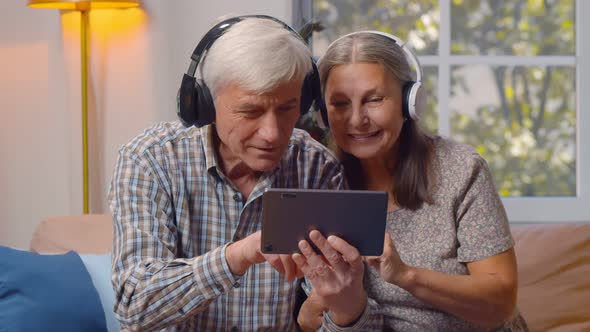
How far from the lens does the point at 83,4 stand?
3.18 metres

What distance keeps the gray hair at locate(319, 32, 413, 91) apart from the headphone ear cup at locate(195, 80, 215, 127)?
296 millimetres

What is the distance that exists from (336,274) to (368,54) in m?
0.50

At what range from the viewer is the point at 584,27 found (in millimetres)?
3250

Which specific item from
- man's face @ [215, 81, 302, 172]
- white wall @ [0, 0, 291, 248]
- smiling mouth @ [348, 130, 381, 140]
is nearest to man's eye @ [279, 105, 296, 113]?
man's face @ [215, 81, 302, 172]

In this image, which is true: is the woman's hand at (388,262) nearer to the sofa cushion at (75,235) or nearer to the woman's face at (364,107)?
the woman's face at (364,107)

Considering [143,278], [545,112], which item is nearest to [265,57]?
[143,278]

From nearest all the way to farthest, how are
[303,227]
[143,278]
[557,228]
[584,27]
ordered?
[303,227] → [143,278] → [557,228] → [584,27]

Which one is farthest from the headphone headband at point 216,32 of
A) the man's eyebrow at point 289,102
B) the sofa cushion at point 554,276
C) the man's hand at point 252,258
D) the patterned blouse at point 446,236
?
the sofa cushion at point 554,276

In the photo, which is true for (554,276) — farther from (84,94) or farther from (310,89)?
(84,94)

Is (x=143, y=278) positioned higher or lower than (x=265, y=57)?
lower

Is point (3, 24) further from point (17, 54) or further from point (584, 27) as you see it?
point (584, 27)

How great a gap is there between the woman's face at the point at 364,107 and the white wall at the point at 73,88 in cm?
160

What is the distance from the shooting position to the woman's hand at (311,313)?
1547 millimetres

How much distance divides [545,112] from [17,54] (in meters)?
2.12
